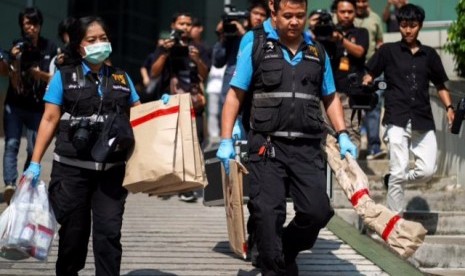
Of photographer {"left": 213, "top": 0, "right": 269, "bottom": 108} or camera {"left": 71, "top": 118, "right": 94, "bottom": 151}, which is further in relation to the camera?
photographer {"left": 213, "top": 0, "right": 269, "bottom": 108}

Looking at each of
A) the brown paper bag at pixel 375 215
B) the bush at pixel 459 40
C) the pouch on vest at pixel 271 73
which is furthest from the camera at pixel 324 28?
the pouch on vest at pixel 271 73

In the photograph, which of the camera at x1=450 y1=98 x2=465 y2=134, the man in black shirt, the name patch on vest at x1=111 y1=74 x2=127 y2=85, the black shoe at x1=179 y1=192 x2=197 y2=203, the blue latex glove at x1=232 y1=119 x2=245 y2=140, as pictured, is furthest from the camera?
the black shoe at x1=179 y1=192 x2=197 y2=203

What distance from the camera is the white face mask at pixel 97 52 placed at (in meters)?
6.47

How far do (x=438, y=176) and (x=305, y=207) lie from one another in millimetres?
4502

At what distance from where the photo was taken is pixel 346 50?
10.0 meters

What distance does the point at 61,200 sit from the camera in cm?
641

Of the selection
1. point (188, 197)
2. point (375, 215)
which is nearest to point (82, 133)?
point (375, 215)

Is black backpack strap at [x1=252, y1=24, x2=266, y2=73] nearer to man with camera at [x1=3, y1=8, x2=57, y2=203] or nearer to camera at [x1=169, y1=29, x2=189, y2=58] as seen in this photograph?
camera at [x1=169, y1=29, x2=189, y2=58]

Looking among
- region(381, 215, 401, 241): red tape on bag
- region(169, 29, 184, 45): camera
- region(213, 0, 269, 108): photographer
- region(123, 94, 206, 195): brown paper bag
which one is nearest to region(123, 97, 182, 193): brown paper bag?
region(123, 94, 206, 195): brown paper bag

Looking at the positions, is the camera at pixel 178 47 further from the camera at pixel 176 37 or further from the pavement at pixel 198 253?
the pavement at pixel 198 253

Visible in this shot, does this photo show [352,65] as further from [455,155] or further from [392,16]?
[392,16]

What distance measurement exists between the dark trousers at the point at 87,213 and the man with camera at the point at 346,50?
3.77 m

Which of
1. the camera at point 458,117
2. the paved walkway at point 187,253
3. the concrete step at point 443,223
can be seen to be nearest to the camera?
the paved walkway at point 187,253

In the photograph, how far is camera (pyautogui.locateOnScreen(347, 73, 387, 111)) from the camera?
855cm
